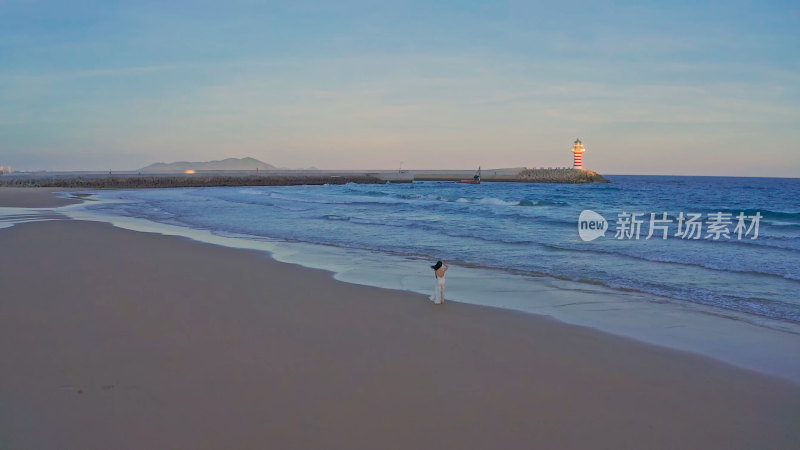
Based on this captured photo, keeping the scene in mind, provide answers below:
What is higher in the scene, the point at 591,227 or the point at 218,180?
the point at 218,180

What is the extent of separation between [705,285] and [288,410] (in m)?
8.52

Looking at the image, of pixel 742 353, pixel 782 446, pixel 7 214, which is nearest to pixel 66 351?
pixel 782 446

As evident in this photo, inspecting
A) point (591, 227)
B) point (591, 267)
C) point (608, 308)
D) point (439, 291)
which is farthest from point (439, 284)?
point (591, 227)

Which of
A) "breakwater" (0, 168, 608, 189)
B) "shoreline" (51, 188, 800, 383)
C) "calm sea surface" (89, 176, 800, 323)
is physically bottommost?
"shoreline" (51, 188, 800, 383)

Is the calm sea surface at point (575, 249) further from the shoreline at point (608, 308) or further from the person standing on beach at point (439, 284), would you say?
the person standing on beach at point (439, 284)

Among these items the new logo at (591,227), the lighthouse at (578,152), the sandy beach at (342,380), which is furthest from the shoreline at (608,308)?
the lighthouse at (578,152)

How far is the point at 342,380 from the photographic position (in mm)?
4859

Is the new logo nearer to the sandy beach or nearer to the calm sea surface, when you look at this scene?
the calm sea surface

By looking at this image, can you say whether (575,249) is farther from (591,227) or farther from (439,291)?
(439,291)

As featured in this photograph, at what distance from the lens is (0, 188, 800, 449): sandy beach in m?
3.94

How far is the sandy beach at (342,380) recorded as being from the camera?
155 inches

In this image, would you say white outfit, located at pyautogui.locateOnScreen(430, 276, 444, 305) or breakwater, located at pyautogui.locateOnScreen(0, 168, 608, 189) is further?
breakwater, located at pyautogui.locateOnScreen(0, 168, 608, 189)

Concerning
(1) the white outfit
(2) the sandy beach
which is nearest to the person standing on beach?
(1) the white outfit

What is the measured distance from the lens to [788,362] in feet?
19.0
